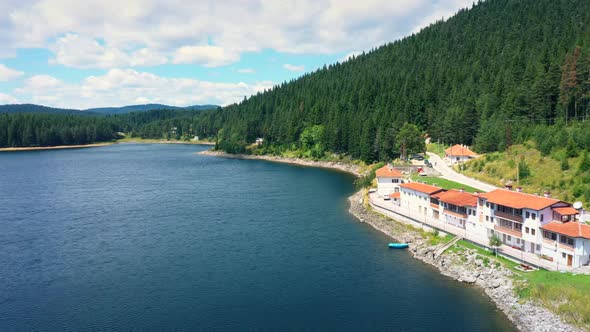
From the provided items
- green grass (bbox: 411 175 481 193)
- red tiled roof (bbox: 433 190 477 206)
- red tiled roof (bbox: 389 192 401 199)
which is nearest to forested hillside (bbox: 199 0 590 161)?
green grass (bbox: 411 175 481 193)

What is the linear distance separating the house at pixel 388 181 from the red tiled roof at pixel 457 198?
15.3 m

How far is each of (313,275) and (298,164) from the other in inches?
4141

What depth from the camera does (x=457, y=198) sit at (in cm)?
6025

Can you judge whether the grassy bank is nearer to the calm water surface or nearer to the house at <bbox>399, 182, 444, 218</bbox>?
the calm water surface

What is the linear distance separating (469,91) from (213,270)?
336ft

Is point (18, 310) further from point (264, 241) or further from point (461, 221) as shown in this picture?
point (461, 221)

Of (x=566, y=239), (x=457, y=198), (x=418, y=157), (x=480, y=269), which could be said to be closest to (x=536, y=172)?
(x=457, y=198)

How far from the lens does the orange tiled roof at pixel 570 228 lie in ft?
140

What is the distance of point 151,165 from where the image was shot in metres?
156

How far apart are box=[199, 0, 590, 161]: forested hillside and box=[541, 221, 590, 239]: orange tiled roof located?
4242 cm

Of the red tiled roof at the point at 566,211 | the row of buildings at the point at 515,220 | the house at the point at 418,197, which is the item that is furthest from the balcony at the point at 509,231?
the house at the point at 418,197

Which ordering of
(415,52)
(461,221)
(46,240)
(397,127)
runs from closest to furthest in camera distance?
(461,221) < (46,240) < (397,127) < (415,52)

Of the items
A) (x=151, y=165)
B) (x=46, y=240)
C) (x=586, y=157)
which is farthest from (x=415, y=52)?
(x=46, y=240)

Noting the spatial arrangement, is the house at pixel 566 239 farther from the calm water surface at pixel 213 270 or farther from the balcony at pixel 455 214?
the balcony at pixel 455 214
